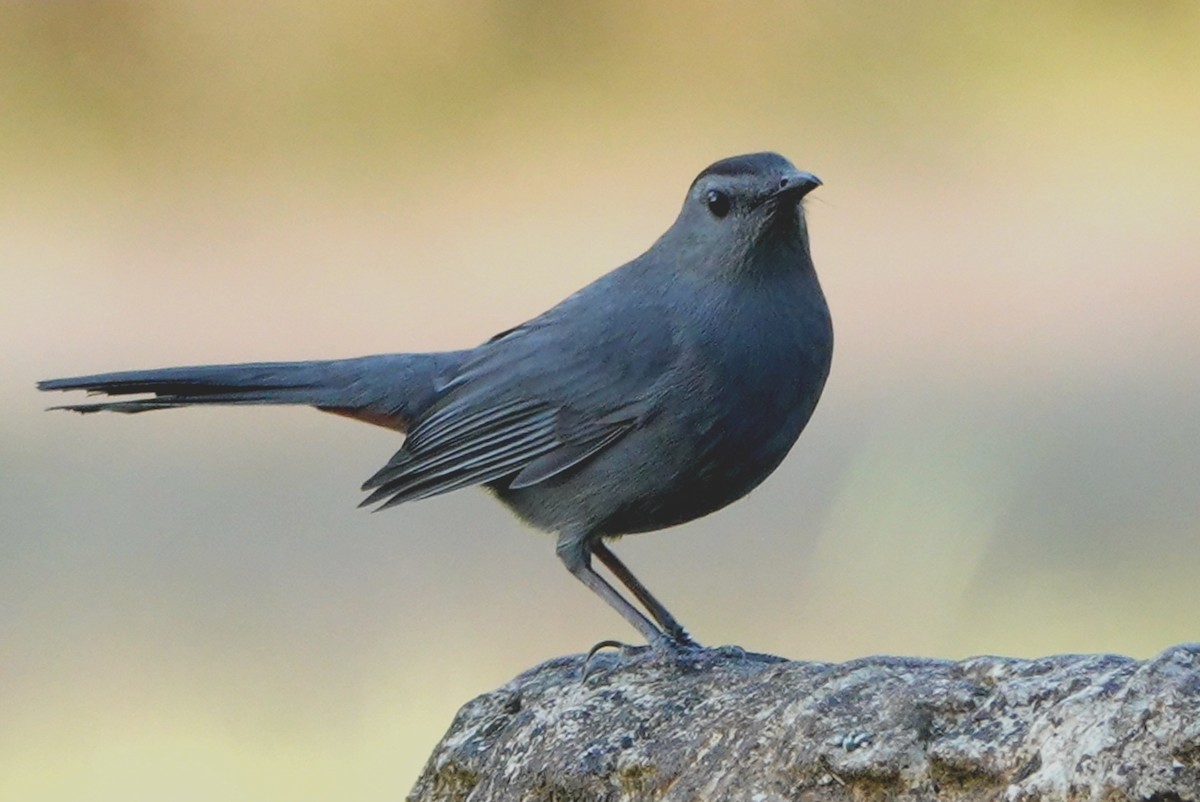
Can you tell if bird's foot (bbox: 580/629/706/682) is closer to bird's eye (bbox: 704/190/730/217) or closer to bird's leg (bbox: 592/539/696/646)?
bird's leg (bbox: 592/539/696/646)

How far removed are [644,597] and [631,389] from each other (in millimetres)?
554

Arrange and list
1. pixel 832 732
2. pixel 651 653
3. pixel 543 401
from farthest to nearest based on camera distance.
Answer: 1. pixel 543 401
2. pixel 651 653
3. pixel 832 732

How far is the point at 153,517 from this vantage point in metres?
9.55

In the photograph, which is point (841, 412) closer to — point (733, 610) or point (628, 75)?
point (733, 610)

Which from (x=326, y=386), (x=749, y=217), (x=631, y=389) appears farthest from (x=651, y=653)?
(x=326, y=386)

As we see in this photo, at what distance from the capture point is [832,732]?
12.0 feet

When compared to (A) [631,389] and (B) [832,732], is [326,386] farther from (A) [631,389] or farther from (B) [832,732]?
(B) [832,732]

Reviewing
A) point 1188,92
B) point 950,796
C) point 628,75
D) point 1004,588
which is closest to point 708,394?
point 950,796

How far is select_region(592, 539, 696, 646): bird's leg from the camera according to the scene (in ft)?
17.6

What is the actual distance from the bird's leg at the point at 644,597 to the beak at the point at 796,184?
1.02 metres

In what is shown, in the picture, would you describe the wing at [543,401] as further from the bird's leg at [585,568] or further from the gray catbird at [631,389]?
the bird's leg at [585,568]

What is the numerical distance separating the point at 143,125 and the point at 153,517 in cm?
451

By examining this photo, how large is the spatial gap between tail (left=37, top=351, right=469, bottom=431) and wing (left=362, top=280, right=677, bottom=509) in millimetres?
87

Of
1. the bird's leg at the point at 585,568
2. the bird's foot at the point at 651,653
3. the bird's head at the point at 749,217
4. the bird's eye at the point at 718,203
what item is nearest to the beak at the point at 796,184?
the bird's head at the point at 749,217
